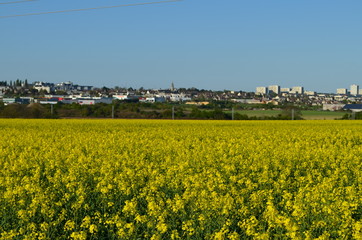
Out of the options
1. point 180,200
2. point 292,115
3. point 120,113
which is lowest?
point 120,113

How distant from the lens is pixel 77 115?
171 feet

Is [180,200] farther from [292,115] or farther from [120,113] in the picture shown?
[120,113]

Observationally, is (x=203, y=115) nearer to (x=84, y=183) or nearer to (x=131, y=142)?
(x=131, y=142)

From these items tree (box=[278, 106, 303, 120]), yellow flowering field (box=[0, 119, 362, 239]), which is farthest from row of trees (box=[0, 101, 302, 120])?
yellow flowering field (box=[0, 119, 362, 239])

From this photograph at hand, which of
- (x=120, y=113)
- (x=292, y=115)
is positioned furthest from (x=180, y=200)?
(x=120, y=113)

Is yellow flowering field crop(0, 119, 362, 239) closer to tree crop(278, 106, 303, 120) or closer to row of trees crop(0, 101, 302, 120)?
row of trees crop(0, 101, 302, 120)

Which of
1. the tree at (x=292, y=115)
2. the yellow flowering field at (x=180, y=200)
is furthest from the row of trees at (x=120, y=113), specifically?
Result: the yellow flowering field at (x=180, y=200)

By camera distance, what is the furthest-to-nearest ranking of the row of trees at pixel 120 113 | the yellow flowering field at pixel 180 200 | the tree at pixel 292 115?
the tree at pixel 292 115, the row of trees at pixel 120 113, the yellow flowering field at pixel 180 200

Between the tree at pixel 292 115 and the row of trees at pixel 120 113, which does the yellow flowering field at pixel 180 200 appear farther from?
the tree at pixel 292 115

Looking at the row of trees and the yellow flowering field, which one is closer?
the yellow flowering field

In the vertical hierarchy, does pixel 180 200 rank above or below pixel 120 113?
above

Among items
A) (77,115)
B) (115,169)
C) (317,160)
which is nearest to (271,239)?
(115,169)

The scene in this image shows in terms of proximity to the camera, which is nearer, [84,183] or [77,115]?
[84,183]

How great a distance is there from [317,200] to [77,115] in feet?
152
